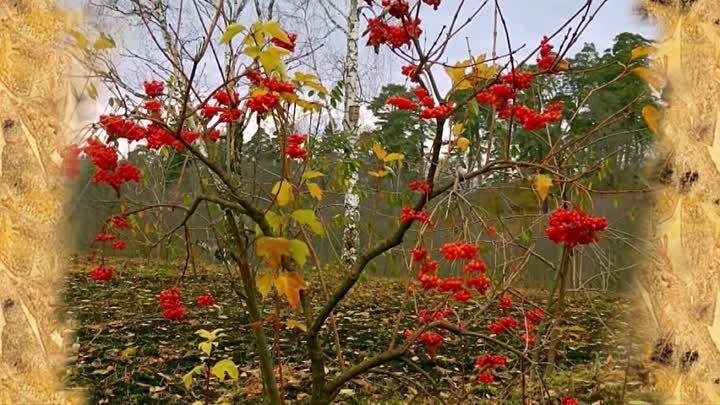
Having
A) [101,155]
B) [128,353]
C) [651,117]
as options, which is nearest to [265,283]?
[101,155]

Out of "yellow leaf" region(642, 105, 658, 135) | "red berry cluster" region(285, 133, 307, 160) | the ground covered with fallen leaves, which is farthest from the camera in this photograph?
the ground covered with fallen leaves

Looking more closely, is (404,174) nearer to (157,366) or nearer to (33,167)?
(157,366)

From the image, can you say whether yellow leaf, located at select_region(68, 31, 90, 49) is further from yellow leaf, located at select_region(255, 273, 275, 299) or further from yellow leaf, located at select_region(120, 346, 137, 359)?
yellow leaf, located at select_region(120, 346, 137, 359)

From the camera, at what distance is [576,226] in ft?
3.76

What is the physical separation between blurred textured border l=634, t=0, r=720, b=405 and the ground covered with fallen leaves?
109 cm

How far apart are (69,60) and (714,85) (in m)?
0.71

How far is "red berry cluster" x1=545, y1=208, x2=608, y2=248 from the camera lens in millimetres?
1140

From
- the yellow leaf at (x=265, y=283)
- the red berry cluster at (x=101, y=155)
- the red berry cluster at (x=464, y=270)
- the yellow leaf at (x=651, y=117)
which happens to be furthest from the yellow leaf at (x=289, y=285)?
the yellow leaf at (x=651, y=117)

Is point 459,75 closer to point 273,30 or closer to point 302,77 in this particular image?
point 302,77

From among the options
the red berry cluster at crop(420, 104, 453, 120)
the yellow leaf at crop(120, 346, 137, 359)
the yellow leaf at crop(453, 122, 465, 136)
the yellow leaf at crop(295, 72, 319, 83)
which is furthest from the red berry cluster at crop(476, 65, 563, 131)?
the yellow leaf at crop(120, 346, 137, 359)

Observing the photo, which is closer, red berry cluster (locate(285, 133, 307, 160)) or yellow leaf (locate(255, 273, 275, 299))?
yellow leaf (locate(255, 273, 275, 299))

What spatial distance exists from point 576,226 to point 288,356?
236 centimetres

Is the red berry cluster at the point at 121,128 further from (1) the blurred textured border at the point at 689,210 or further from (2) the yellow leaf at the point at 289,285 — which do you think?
(1) the blurred textured border at the point at 689,210

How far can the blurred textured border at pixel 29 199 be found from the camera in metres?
0.60
